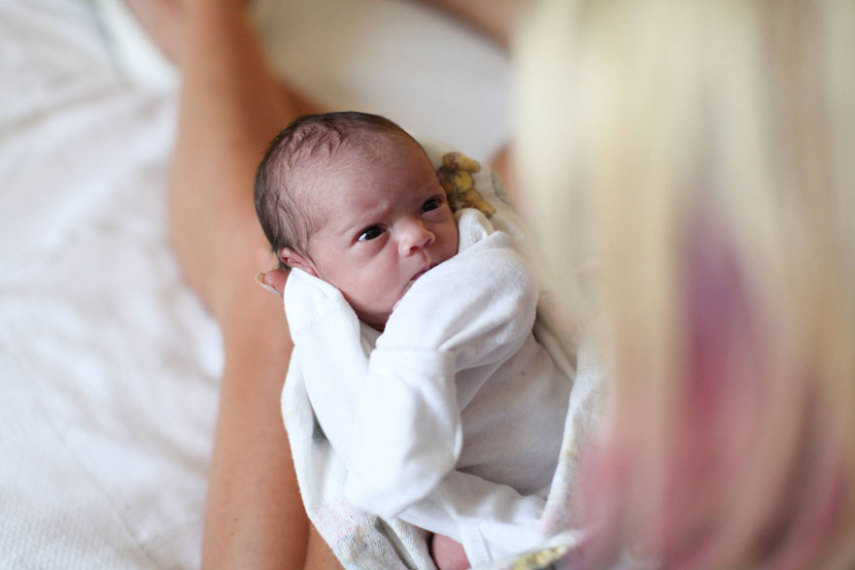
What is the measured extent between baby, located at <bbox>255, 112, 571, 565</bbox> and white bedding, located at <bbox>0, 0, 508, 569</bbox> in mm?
345

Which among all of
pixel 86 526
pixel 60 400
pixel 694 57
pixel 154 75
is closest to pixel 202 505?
pixel 86 526

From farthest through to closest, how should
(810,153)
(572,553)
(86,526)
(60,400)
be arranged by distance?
(60,400) < (86,526) < (572,553) < (810,153)

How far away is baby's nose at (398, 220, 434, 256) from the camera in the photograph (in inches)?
26.1

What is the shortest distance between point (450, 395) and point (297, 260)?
25 cm

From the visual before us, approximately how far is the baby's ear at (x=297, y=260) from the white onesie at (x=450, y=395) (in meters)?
0.01

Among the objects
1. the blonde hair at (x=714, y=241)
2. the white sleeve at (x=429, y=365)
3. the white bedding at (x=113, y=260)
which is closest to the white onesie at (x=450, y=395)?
the white sleeve at (x=429, y=365)

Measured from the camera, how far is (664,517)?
1.56ft

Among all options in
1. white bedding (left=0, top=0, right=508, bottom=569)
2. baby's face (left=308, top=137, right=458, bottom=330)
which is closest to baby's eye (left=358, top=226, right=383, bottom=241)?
baby's face (left=308, top=137, right=458, bottom=330)

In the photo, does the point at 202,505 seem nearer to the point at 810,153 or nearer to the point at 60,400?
the point at 60,400

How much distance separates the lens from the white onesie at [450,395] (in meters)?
0.55

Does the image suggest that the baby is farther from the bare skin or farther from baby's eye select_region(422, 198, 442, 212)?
the bare skin

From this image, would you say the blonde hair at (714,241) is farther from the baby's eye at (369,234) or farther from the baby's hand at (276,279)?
the baby's hand at (276,279)

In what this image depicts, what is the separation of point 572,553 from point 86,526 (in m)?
0.61

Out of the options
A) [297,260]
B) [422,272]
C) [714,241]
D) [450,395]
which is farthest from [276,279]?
[714,241]
